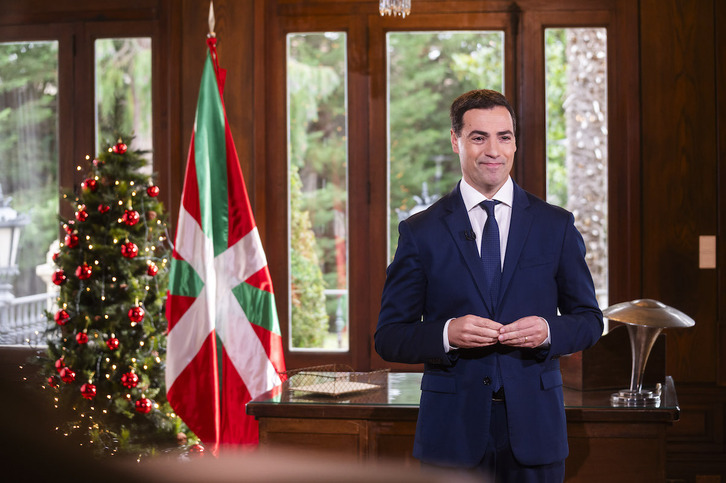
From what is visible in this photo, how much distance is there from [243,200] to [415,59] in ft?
4.52

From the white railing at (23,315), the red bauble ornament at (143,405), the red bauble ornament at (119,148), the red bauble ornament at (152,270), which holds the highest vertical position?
the red bauble ornament at (119,148)

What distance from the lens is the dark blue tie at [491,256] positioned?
1914mm

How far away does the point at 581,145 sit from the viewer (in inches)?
178

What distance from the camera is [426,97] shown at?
4.59 metres

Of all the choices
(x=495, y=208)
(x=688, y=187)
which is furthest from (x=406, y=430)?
(x=688, y=187)

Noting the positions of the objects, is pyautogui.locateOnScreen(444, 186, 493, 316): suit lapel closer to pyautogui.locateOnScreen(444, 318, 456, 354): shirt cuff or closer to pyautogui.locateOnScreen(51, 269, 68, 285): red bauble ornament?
pyautogui.locateOnScreen(444, 318, 456, 354): shirt cuff

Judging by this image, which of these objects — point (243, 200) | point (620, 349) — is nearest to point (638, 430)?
point (620, 349)

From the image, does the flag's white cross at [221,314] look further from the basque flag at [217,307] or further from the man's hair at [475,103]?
the man's hair at [475,103]

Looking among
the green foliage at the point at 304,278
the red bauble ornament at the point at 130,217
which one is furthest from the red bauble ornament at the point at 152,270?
the green foliage at the point at 304,278

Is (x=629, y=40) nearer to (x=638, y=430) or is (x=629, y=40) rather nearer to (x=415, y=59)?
(x=415, y=59)

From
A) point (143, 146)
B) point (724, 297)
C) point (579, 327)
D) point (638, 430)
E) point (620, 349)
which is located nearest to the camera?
point (579, 327)

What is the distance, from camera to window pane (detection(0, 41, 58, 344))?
188 inches

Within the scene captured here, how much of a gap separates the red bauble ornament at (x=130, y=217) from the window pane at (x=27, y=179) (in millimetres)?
1052

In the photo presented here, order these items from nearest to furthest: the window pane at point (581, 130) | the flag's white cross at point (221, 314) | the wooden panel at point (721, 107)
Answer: the flag's white cross at point (221, 314), the wooden panel at point (721, 107), the window pane at point (581, 130)
